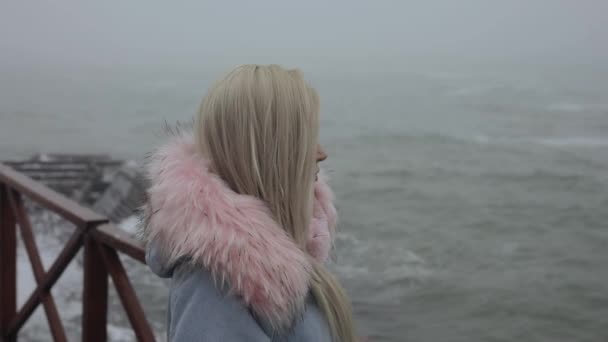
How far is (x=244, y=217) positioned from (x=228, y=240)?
2.1 inches

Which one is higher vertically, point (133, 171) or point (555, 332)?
point (133, 171)

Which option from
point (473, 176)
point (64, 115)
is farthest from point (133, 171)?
point (64, 115)

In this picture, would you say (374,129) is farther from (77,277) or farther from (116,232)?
(116,232)

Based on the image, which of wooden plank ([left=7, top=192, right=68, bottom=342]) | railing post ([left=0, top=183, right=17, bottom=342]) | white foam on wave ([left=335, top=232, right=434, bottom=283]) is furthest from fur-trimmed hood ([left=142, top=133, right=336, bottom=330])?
white foam on wave ([left=335, top=232, right=434, bottom=283])

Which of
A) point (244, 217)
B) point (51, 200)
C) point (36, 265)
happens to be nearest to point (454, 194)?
point (36, 265)

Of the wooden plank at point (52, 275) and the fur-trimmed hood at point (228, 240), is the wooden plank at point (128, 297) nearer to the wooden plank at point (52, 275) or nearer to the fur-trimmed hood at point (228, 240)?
the wooden plank at point (52, 275)

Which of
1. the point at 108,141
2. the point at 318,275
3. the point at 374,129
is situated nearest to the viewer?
the point at 318,275

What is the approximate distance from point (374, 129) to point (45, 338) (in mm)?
32632

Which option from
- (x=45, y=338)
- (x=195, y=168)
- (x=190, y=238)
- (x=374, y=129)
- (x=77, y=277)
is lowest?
(x=374, y=129)

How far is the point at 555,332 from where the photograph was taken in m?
14.7

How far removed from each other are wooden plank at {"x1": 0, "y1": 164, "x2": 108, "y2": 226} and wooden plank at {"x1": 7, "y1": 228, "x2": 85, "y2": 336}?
5cm

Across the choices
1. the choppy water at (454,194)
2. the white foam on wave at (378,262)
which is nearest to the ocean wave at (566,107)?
the choppy water at (454,194)

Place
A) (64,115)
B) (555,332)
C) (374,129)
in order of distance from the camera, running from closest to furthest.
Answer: (555,332) < (374,129) < (64,115)

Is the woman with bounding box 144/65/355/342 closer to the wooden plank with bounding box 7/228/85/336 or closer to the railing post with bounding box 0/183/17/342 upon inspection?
the wooden plank with bounding box 7/228/85/336
